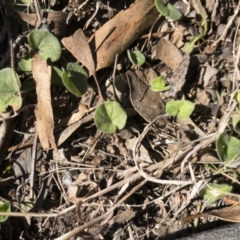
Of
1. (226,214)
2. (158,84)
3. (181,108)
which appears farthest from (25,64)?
(226,214)

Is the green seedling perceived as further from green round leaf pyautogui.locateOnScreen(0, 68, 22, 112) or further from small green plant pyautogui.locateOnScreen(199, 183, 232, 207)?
green round leaf pyautogui.locateOnScreen(0, 68, 22, 112)

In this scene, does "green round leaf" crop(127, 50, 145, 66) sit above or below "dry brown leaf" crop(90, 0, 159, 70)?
below

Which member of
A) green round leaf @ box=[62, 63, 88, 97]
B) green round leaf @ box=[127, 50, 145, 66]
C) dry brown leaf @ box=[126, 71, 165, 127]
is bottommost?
dry brown leaf @ box=[126, 71, 165, 127]

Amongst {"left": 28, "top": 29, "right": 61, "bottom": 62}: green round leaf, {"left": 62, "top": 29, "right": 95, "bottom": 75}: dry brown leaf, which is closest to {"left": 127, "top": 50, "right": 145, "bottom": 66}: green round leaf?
{"left": 62, "top": 29, "right": 95, "bottom": 75}: dry brown leaf

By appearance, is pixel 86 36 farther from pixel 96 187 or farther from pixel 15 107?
pixel 96 187

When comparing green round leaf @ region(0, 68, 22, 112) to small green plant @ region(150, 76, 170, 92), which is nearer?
green round leaf @ region(0, 68, 22, 112)

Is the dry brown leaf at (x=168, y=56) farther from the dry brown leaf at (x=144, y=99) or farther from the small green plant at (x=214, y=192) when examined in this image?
the small green plant at (x=214, y=192)

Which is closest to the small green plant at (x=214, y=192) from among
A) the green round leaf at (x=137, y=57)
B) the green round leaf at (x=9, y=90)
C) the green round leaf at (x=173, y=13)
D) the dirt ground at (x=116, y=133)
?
the dirt ground at (x=116, y=133)

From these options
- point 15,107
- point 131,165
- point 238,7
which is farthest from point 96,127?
point 238,7
